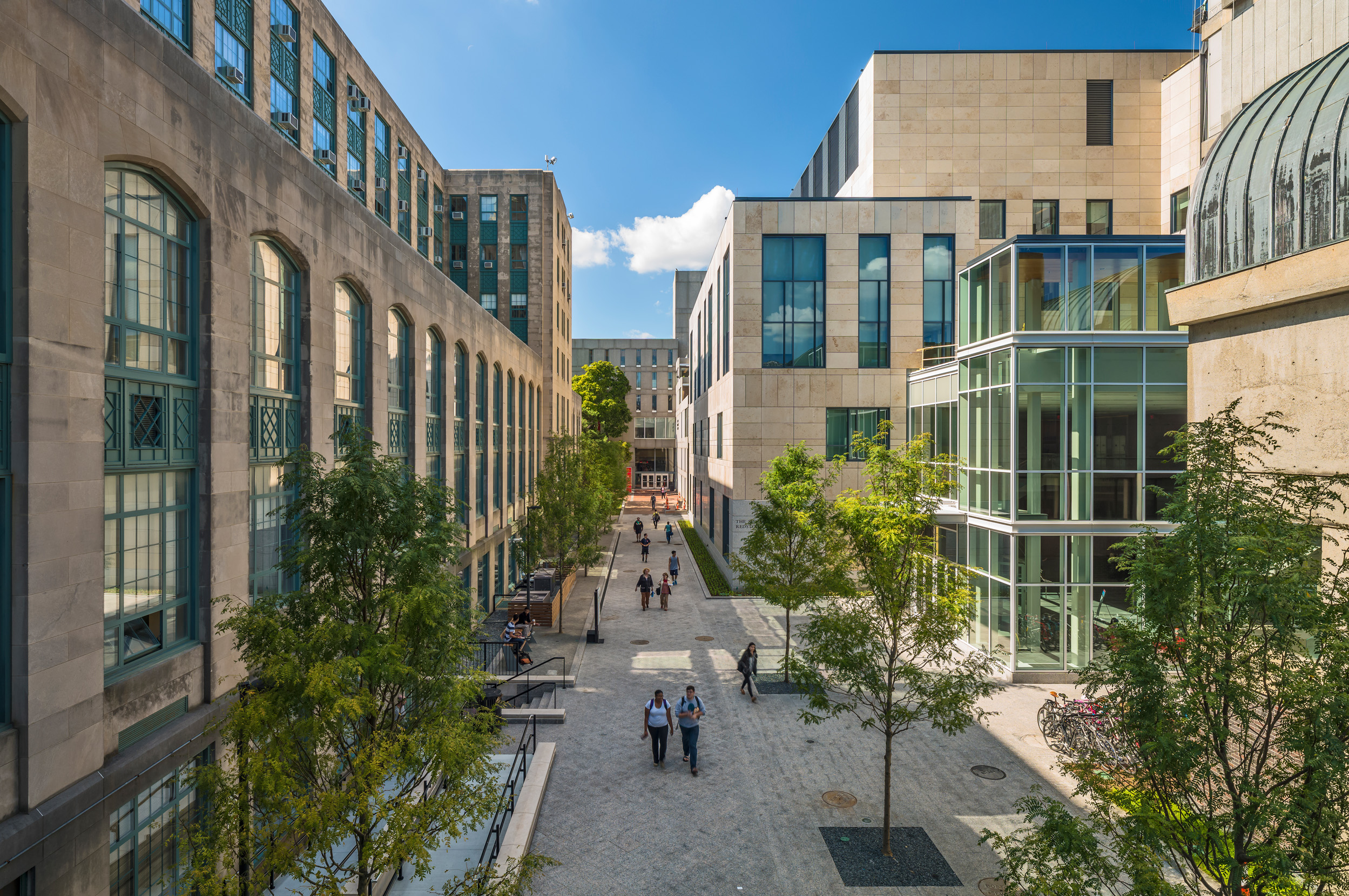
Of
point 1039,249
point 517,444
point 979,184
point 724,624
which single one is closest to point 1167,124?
point 979,184

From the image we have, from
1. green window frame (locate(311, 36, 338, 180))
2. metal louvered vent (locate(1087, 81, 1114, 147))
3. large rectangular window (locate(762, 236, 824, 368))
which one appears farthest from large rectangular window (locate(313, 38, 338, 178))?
metal louvered vent (locate(1087, 81, 1114, 147))

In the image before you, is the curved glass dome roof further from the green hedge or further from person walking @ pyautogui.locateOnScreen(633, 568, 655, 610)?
the green hedge

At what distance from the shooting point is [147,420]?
8.77m

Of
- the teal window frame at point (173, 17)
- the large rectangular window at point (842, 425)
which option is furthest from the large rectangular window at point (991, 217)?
the teal window frame at point (173, 17)

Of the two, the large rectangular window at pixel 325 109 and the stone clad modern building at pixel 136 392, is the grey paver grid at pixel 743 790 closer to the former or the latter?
the stone clad modern building at pixel 136 392

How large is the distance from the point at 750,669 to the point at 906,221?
21.6 m

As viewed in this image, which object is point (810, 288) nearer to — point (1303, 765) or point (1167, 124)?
point (1167, 124)

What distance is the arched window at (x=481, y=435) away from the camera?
92.1 feet

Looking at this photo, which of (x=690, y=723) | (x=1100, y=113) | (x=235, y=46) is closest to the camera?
(x=690, y=723)

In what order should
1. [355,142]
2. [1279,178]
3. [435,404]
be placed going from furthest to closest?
[355,142], [435,404], [1279,178]

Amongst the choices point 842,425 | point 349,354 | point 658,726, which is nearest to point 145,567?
point 349,354

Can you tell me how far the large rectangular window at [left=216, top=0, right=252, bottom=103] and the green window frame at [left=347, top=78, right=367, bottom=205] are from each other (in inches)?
273

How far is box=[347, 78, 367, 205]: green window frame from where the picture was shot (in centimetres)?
2778

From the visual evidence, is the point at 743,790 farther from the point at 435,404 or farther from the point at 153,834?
the point at 435,404
